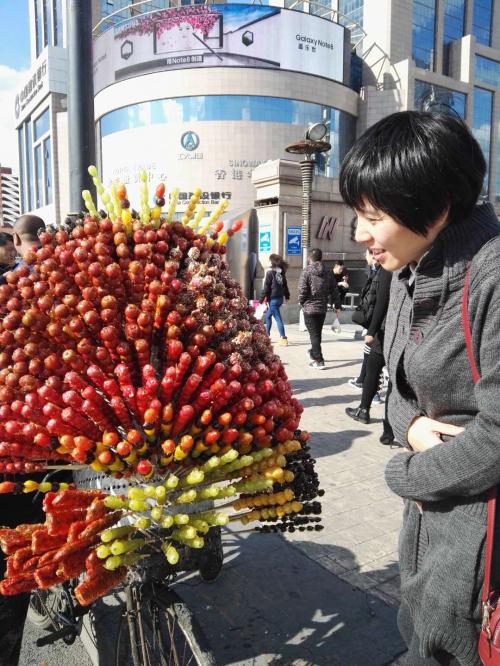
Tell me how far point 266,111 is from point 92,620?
113ft

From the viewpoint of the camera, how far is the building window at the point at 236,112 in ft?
107

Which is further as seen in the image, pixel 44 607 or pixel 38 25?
pixel 38 25

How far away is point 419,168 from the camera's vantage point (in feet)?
3.93

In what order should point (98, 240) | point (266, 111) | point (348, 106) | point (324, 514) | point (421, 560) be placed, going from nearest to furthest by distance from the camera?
1. point (421, 560)
2. point (98, 240)
3. point (324, 514)
4. point (266, 111)
5. point (348, 106)

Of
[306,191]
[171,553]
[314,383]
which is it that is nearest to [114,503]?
[171,553]

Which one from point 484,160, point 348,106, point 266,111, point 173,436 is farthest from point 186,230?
point 348,106

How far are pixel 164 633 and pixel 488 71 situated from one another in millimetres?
51221

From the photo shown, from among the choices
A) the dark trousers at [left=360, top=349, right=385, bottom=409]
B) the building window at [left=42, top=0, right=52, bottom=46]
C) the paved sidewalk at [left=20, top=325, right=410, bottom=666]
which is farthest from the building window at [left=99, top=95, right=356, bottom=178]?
the paved sidewalk at [left=20, top=325, right=410, bottom=666]

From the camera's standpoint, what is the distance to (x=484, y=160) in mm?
1271

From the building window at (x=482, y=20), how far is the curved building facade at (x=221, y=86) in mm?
19286

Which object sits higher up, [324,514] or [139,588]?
[139,588]

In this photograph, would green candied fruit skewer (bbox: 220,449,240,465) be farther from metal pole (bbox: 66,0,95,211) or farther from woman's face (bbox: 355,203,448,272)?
metal pole (bbox: 66,0,95,211)

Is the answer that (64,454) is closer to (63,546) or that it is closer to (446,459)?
(63,546)

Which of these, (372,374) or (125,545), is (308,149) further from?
(125,545)
